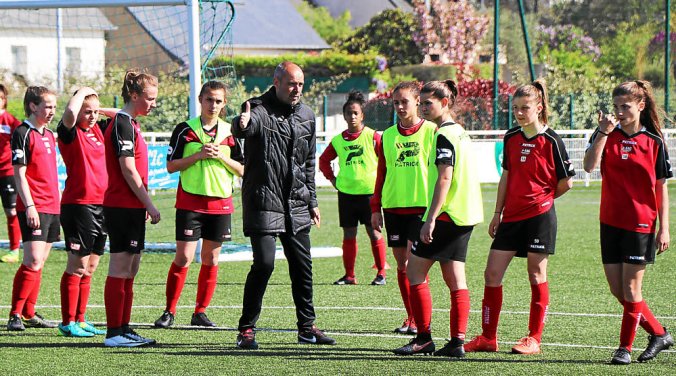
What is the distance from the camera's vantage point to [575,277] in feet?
37.9

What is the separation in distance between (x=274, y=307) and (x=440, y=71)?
40266 mm

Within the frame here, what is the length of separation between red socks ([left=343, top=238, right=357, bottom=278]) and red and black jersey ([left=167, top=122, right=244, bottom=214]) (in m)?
2.57

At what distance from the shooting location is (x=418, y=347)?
287 inches

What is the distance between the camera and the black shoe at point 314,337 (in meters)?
7.73

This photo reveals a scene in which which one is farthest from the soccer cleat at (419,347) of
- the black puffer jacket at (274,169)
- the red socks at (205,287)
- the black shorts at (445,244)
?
the red socks at (205,287)

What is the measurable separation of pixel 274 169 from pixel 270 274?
0.71 meters

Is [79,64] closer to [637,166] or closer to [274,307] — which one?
[274,307]

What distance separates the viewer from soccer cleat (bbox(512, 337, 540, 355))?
23.8ft

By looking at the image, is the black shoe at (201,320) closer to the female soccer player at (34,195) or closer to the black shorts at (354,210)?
the female soccer player at (34,195)

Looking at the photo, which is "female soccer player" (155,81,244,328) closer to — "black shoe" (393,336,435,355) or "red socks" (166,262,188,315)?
"red socks" (166,262,188,315)

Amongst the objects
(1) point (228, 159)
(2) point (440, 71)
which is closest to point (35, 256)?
(1) point (228, 159)

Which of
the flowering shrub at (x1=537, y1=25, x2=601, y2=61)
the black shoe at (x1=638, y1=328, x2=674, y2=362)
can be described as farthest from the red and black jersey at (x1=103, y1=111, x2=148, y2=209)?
the flowering shrub at (x1=537, y1=25, x2=601, y2=61)

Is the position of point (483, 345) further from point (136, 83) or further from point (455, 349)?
point (136, 83)

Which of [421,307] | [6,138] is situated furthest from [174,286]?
[6,138]
